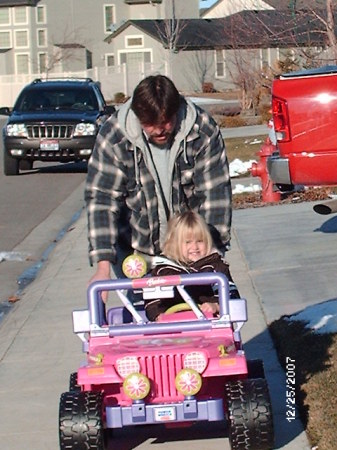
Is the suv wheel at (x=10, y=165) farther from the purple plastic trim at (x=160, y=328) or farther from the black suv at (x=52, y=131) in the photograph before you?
the purple plastic trim at (x=160, y=328)

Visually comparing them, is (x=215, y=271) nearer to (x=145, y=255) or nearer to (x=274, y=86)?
(x=145, y=255)

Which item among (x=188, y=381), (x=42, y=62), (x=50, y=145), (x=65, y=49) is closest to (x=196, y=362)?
(x=188, y=381)

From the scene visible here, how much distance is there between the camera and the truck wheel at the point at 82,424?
4.91 meters

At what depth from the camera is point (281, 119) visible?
10266mm

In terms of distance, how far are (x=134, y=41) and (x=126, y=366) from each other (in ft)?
206

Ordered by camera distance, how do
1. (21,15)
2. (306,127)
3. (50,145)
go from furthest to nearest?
(21,15), (50,145), (306,127)

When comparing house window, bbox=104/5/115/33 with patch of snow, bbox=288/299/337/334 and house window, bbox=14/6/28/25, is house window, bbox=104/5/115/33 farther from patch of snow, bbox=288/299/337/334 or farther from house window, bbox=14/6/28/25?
patch of snow, bbox=288/299/337/334

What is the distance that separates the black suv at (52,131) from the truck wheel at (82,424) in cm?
1522

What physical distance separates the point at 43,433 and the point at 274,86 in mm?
5353

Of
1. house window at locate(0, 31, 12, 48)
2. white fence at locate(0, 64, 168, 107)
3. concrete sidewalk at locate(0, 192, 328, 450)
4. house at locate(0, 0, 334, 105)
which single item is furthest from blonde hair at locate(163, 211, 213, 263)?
house window at locate(0, 31, 12, 48)

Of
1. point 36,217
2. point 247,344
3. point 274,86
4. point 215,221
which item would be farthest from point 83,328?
point 36,217

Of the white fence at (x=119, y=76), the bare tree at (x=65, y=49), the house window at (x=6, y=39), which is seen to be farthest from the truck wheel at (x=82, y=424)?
the house window at (x=6, y=39)

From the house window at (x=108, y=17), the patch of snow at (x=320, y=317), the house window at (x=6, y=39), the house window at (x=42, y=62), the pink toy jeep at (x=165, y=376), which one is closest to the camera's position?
the pink toy jeep at (x=165, y=376)

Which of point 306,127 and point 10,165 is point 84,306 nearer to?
point 306,127
